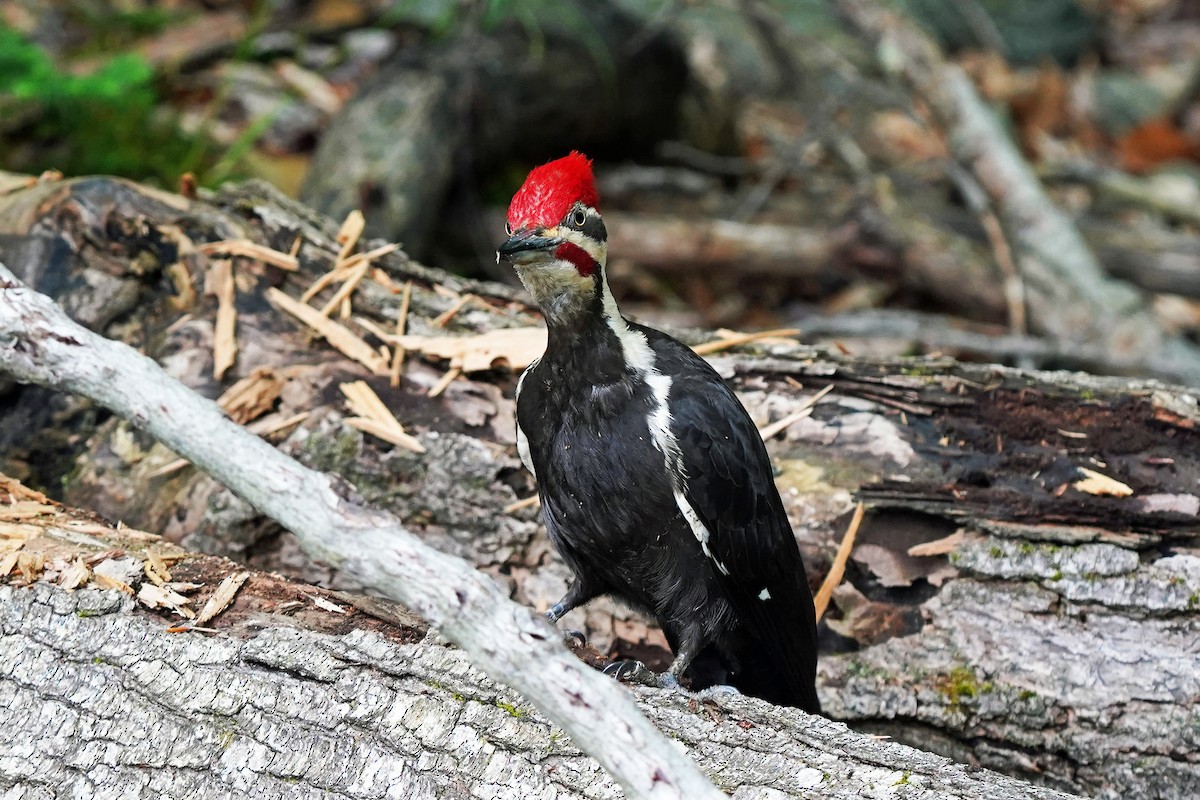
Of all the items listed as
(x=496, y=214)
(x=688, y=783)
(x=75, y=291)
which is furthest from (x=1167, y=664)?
(x=496, y=214)

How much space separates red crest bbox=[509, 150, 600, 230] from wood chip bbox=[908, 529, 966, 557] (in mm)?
1135

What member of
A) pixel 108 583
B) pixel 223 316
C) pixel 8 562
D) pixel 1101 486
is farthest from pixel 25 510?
pixel 1101 486

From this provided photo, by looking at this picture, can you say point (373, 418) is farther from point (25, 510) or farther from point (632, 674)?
point (632, 674)

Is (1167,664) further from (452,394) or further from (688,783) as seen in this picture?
(452,394)

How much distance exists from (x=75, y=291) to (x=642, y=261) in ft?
9.16

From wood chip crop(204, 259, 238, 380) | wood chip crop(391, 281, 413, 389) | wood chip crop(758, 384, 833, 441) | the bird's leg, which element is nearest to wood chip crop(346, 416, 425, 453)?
wood chip crop(391, 281, 413, 389)

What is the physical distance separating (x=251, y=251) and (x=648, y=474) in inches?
50.8

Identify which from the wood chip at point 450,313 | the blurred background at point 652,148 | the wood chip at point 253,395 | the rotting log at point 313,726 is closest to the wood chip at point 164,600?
the rotting log at point 313,726

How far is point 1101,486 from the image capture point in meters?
2.52

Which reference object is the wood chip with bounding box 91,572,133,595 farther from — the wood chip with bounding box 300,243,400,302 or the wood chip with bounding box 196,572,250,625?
the wood chip with bounding box 300,243,400,302

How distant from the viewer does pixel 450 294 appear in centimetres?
301

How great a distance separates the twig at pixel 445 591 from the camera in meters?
1.41

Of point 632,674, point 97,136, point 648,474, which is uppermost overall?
point 648,474

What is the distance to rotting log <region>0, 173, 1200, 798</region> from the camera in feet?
7.85
